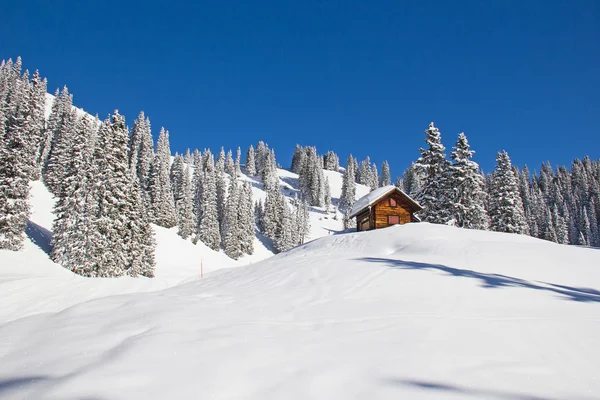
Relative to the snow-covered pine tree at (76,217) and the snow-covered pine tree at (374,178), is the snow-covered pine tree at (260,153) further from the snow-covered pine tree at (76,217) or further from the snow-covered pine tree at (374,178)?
the snow-covered pine tree at (76,217)

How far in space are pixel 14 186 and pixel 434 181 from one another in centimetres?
3857

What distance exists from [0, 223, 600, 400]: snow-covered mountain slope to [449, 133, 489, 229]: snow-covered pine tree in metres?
23.8

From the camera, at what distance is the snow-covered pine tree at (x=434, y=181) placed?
32219 mm

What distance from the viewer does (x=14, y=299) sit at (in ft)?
35.6

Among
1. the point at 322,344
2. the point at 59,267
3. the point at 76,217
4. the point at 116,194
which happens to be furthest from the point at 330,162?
the point at 322,344

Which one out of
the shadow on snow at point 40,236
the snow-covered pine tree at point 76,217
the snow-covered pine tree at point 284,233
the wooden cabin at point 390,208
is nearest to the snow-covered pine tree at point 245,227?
the snow-covered pine tree at point 284,233

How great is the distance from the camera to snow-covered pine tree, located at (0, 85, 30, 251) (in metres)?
26.5

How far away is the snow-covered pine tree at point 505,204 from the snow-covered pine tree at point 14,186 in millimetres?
46218

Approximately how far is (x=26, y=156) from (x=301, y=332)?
35.5 meters

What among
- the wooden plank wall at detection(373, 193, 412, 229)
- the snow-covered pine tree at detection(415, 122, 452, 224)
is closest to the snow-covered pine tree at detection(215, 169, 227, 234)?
the wooden plank wall at detection(373, 193, 412, 229)

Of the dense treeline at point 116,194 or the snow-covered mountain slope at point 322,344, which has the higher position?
the dense treeline at point 116,194

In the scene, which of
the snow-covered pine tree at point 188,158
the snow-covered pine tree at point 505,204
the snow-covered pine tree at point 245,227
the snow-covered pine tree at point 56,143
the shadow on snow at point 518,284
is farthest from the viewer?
the snow-covered pine tree at point 188,158

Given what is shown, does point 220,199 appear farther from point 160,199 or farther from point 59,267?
point 59,267

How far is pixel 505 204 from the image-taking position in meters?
35.7
